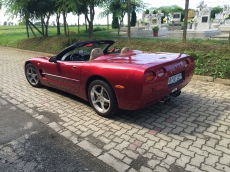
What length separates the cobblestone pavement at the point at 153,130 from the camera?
237cm

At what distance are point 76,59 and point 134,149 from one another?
7.50ft

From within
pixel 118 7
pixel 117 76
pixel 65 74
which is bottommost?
pixel 65 74

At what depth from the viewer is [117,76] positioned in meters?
3.00

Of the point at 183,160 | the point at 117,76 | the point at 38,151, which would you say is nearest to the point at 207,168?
the point at 183,160

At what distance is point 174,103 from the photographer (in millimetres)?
4105

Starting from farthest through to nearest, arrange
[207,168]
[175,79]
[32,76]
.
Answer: [32,76] < [175,79] < [207,168]

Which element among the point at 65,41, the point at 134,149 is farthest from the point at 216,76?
the point at 65,41

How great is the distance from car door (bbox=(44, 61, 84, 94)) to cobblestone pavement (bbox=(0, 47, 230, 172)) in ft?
1.27

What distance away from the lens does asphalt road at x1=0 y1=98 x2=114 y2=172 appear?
233 centimetres

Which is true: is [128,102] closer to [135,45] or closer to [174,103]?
[174,103]

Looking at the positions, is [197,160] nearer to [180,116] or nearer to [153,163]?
[153,163]

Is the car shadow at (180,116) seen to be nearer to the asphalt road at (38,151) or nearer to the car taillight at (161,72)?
the car taillight at (161,72)

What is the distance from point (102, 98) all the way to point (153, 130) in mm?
1018

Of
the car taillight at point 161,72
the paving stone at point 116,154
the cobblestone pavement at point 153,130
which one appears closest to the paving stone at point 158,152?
the cobblestone pavement at point 153,130
